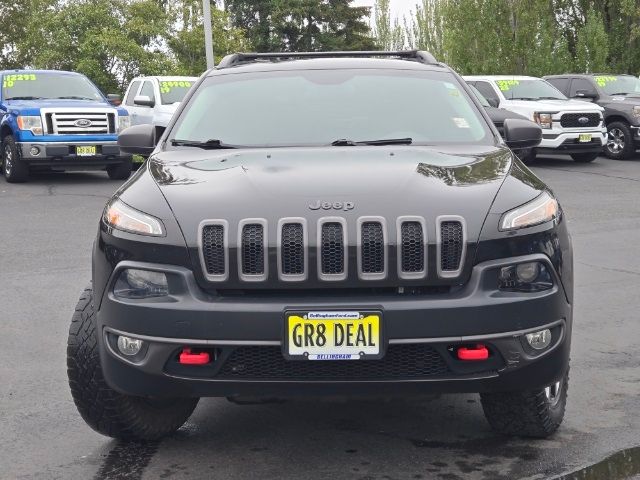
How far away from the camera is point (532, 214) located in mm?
3996

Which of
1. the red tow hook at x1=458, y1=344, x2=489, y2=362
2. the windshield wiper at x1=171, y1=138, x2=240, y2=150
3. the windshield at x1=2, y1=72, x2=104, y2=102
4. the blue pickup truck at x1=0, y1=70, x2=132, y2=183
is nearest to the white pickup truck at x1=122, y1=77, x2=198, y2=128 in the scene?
the windshield at x1=2, y1=72, x2=104, y2=102

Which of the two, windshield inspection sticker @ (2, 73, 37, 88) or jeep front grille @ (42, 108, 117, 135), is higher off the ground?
windshield inspection sticker @ (2, 73, 37, 88)

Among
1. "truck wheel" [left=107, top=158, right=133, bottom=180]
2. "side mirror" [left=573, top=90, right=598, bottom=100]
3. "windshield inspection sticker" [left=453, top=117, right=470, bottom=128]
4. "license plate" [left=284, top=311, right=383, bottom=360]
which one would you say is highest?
"windshield inspection sticker" [left=453, top=117, right=470, bottom=128]

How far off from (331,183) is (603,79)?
19644 mm

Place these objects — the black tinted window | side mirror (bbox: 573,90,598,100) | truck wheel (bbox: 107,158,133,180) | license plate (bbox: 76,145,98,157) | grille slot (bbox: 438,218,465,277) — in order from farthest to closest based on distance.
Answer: side mirror (bbox: 573,90,598,100)
the black tinted window
truck wheel (bbox: 107,158,133,180)
license plate (bbox: 76,145,98,157)
grille slot (bbox: 438,218,465,277)

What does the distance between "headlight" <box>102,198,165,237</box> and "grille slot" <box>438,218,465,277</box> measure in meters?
1.01

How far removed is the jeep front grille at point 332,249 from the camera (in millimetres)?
3746

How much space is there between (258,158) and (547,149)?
16.3 meters

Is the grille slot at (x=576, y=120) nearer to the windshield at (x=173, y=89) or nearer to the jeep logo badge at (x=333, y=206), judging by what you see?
the windshield at (x=173, y=89)

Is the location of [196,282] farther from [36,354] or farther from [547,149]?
[547,149]

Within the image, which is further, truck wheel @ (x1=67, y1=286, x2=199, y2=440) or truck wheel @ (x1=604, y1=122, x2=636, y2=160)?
truck wheel @ (x1=604, y1=122, x2=636, y2=160)

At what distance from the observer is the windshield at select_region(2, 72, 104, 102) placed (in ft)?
56.7

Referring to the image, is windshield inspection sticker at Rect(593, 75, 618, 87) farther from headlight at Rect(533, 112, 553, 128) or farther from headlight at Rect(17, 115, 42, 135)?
headlight at Rect(17, 115, 42, 135)

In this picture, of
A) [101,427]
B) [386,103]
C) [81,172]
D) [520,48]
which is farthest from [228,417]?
[520,48]
